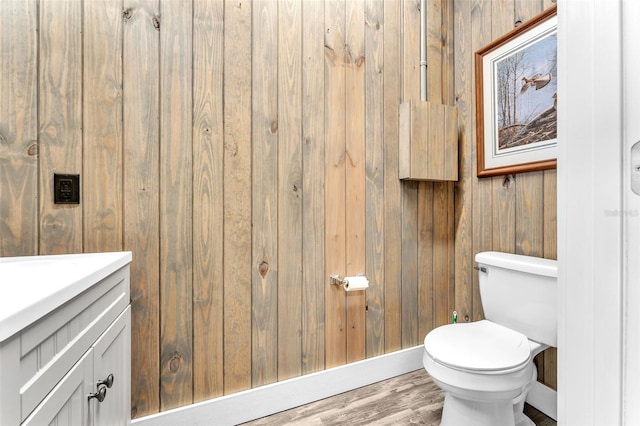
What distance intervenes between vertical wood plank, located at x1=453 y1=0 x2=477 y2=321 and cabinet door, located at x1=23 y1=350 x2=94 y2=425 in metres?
1.80

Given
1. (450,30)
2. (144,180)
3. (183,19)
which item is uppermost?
(450,30)

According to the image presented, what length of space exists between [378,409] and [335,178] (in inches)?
45.8

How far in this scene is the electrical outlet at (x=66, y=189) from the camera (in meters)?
1.08

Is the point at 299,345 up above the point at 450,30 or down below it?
below

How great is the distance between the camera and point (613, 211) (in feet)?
1.09

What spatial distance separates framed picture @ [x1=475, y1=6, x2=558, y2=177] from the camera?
1393mm

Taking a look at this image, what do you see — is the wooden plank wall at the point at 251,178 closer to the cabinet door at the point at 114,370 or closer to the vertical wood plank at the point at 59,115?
the vertical wood plank at the point at 59,115

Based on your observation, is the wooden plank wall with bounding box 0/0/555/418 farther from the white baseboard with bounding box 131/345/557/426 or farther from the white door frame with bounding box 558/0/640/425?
the white door frame with bounding box 558/0/640/425

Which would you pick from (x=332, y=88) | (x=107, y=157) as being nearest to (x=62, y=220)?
(x=107, y=157)

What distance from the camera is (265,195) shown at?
1.41 m

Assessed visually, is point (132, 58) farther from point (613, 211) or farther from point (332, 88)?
point (613, 211)

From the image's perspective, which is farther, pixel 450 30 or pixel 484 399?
pixel 450 30

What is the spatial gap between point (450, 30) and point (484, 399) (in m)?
2.02

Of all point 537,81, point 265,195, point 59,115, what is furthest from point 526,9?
point 59,115
